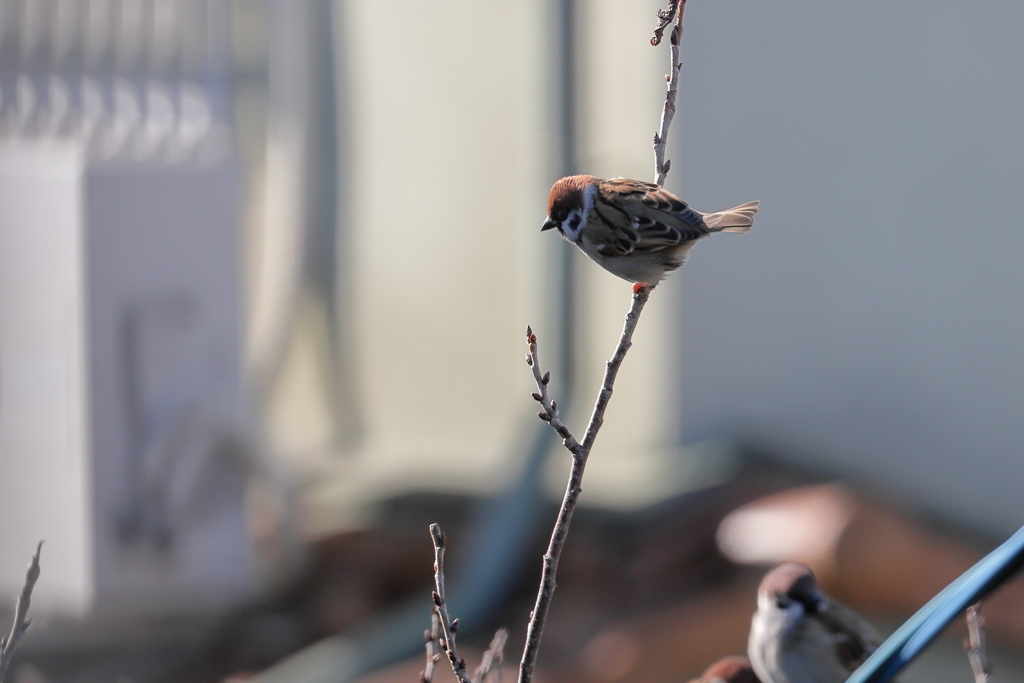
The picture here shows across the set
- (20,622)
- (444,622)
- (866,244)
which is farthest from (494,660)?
(866,244)

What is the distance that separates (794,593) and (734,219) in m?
0.72

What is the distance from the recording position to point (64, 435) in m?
3.77

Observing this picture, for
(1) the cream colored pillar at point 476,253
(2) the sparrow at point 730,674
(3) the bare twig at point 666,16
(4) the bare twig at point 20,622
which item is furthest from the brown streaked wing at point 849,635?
(1) the cream colored pillar at point 476,253

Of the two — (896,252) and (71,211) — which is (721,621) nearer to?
(896,252)

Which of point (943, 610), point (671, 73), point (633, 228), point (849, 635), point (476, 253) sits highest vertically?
point (671, 73)

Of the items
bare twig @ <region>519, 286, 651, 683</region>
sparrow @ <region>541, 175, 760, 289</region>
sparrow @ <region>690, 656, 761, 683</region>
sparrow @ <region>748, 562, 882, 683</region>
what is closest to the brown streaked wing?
sparrow @ <region>748, 562, 882, 683</region>

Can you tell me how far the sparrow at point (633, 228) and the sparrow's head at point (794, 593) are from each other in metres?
0.67

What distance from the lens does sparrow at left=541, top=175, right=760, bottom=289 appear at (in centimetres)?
151

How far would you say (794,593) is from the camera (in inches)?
75.1

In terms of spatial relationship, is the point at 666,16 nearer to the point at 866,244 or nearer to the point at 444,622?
the point at 444,622

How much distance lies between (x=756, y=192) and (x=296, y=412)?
3139 millimetres

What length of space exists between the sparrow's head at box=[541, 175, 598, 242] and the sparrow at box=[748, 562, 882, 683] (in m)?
0.77

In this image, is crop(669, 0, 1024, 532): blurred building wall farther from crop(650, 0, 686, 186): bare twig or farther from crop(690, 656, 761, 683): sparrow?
crop(650, 0, 686, 186): bare twig

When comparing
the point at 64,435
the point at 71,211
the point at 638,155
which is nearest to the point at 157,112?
the point at 71,211
